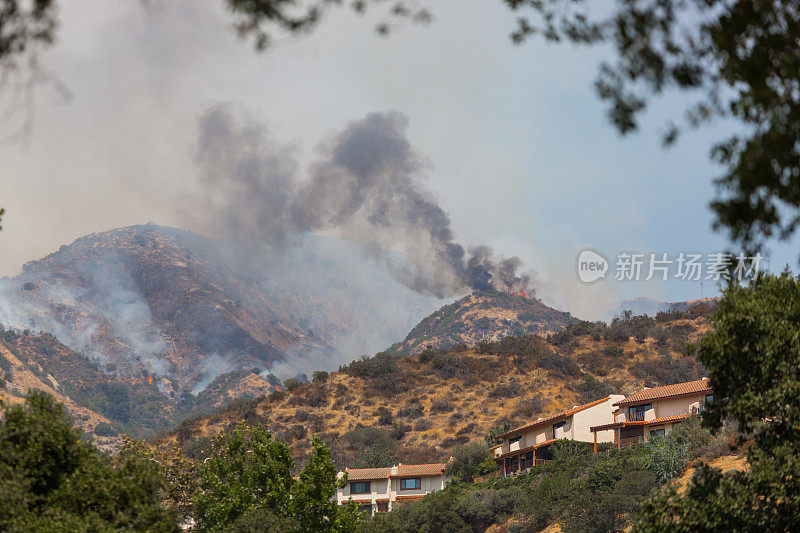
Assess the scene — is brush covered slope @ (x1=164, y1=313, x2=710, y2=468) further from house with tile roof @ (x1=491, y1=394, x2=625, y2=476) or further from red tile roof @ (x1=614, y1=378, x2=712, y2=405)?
red tile roof @ (x1=614, y1=378, x2=712, y2=405)

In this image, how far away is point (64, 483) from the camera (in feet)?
60.2

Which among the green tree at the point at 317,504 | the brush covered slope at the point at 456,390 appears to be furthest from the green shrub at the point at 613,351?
the green tree at the point at 317,504

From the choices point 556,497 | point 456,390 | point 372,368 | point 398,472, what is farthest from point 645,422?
point 372,368

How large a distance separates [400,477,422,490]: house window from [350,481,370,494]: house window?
316 cm

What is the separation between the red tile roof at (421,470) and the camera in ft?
223

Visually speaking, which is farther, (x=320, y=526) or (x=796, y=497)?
(x=320, y=526)

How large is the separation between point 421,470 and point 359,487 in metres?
5.69

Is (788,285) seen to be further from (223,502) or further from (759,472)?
(223,502)

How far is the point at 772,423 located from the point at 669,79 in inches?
425

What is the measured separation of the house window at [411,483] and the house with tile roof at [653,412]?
1639 cm

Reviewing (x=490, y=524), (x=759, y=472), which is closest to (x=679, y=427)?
(x=490, y=524)

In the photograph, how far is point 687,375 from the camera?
83875 mm

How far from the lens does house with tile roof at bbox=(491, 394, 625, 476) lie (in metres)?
62.1

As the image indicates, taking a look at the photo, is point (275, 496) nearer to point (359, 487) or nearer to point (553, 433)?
point (553, 433)
